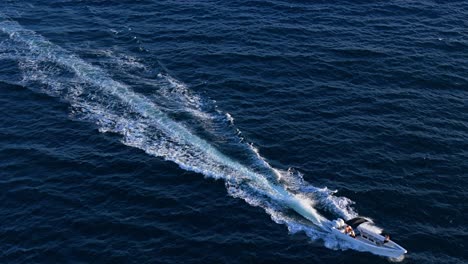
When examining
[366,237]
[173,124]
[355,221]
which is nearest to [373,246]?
[366,237]

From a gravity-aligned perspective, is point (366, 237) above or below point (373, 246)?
above

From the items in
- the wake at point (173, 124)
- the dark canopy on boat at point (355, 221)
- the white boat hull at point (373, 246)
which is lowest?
the white boat hull at point (373, 246)

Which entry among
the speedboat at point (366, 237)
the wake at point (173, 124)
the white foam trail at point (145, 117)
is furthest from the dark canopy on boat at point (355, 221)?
the white foam trail at point (145, 117)

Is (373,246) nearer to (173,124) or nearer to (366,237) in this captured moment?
(366,237)

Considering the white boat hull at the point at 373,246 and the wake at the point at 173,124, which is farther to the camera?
the wake at the point at 173,124

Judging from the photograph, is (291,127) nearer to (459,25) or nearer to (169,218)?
(169,218)

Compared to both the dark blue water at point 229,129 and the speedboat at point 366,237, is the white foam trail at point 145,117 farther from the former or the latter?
the speedboat at point 366,237

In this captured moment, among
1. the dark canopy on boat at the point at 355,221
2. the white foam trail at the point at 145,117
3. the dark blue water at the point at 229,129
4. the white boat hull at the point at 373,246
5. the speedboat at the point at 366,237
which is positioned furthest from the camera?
the white foam trail at the point at 145,117
